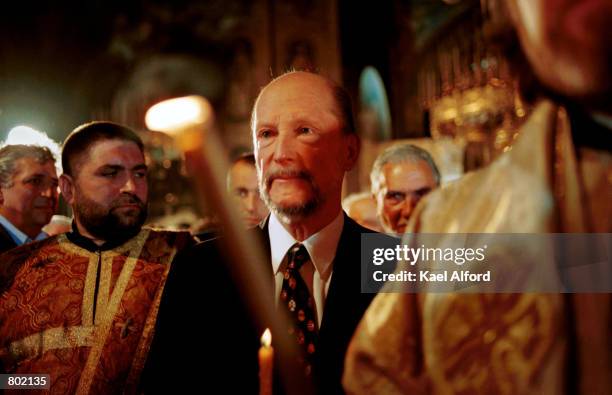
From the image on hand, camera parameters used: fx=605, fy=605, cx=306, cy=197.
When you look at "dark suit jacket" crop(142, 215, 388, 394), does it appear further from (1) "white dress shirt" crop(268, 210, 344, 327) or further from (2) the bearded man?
(2) the bearded man

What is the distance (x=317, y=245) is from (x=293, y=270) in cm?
10

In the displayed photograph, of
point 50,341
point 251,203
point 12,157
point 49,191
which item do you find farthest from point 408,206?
point 12,157

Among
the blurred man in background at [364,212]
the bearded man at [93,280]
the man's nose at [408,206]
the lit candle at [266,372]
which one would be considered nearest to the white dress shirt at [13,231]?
the bearded man at [93,280]

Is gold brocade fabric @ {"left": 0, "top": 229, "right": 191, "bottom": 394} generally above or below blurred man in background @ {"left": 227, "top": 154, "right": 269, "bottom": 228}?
below

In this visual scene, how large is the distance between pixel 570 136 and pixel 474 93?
7085 mm

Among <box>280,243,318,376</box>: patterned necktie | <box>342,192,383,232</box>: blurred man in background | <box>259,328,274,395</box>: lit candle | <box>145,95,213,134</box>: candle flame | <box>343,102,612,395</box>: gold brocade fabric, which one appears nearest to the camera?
<box>343,102,612,395</box>: gold brocade fabric

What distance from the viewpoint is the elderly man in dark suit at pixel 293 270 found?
146cm

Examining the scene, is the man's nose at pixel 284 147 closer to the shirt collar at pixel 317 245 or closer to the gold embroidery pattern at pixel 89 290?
the shirt collar at pixel 317 245

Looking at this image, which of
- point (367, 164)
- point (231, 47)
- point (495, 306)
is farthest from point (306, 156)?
point (231, 47)

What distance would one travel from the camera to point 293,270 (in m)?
1.52

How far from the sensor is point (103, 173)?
7.10ft

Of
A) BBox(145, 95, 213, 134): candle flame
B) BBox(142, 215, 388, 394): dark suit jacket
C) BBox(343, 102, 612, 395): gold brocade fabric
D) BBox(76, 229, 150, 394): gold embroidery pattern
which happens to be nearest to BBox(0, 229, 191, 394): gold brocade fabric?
BBox(76, 229, 150, 394): gold embroidery pattern

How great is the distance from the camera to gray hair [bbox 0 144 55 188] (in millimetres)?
2795

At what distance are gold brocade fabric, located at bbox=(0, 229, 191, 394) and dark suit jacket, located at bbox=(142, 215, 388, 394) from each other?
1.48ft
